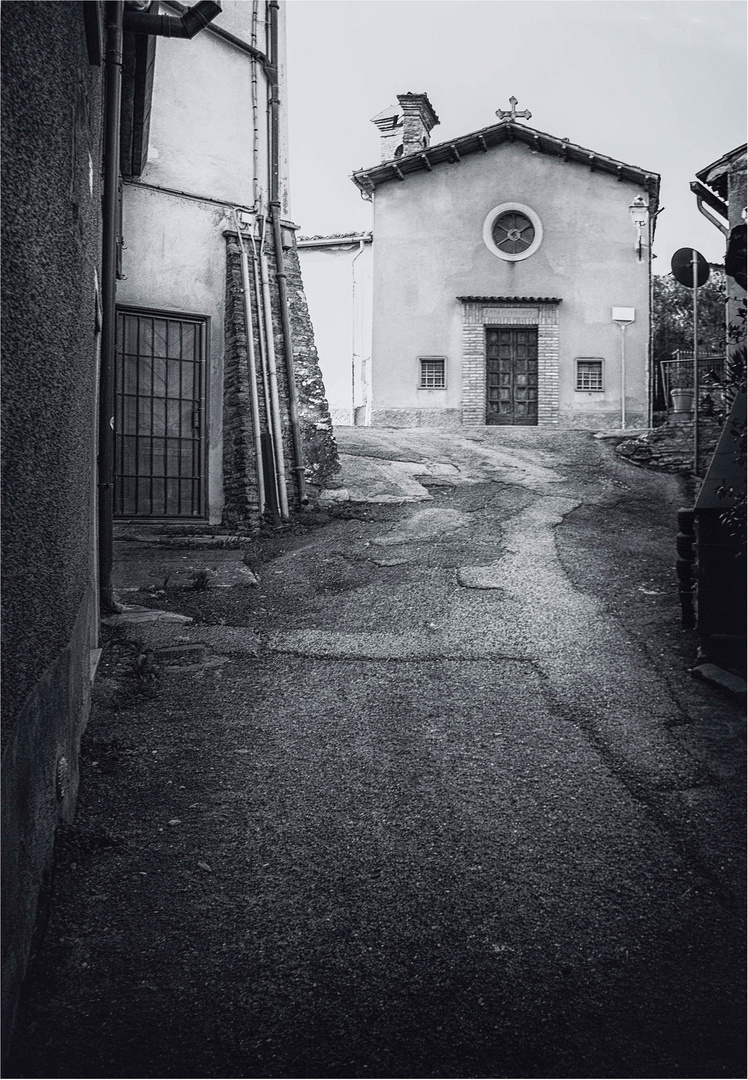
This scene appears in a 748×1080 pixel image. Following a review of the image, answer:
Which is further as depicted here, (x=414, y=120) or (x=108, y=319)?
(x=414, y=120)

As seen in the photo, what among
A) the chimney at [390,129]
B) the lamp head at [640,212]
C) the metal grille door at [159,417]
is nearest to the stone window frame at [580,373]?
the lamp head at [640,212]

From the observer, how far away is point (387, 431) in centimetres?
1583

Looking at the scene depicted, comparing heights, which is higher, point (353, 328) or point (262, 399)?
point (353, 328)

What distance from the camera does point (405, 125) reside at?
65.2ft

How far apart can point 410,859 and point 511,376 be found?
1671 centimetres

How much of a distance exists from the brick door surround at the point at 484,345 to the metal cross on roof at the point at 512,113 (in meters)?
4.03

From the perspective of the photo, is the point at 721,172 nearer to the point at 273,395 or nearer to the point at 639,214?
the point at 639,214

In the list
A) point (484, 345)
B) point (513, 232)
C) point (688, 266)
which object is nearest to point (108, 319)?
point (688, 266)

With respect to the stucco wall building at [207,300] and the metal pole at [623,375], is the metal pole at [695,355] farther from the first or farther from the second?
the metal pole at [623,375]

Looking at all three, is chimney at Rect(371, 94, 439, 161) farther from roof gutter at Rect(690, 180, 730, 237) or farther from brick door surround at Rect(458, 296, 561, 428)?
roof gutter at Rect(690, 180, 730, 237)

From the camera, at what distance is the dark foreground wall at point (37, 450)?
2.01m

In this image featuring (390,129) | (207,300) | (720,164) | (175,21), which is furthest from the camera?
(390,129)

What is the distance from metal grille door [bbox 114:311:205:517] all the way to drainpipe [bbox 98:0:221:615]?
2.66m

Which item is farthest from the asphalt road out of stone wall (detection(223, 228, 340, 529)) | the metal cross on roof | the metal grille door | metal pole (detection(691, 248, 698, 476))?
the metal cross on roof
